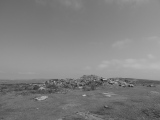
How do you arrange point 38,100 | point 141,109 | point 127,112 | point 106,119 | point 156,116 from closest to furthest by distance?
point 106,119
point 156,116
point 127,112
point 141,109
point 38,100

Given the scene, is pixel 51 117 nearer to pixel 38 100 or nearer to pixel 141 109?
pixel 38 100

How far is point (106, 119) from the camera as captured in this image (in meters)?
6.80

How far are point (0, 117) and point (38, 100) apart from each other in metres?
4.26

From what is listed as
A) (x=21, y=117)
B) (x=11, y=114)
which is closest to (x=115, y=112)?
(x=21, y=117)

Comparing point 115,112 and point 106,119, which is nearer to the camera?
point 106,119

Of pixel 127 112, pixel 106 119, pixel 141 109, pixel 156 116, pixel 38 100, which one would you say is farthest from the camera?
pixel 38 100

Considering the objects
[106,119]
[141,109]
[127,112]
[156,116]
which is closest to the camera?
[106,119]

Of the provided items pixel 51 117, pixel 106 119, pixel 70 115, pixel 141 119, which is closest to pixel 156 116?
pixel 141 119

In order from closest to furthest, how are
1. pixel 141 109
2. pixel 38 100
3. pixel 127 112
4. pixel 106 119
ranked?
pixel 106 119
pixel 127 112
pixel 141 109
pixel 38 100

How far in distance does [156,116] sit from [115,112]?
2.44 m

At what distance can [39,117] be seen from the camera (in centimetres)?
725

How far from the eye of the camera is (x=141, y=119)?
684 cm

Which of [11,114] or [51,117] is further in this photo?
[11,114]

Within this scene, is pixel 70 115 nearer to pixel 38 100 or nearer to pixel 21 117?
→ pixel 21 117
